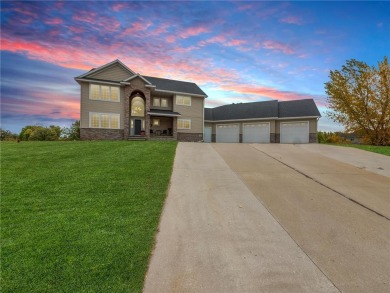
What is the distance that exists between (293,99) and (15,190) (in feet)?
105

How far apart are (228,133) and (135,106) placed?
14.0 m

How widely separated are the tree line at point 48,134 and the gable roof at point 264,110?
19.9m

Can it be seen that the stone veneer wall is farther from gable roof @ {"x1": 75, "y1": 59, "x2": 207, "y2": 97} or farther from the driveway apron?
the driveway apron

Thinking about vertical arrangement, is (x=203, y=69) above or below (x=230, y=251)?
above

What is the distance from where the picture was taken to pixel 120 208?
505 centimetres

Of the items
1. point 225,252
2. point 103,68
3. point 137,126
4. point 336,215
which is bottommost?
point 225,252

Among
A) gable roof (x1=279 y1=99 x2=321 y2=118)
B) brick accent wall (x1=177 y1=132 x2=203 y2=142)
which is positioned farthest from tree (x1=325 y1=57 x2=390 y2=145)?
brick accent wall (x1=177 y1=132 x2=203 y2=142)

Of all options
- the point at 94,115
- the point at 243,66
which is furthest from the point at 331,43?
the point at 94,115

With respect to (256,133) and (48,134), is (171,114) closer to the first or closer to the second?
(256,133)

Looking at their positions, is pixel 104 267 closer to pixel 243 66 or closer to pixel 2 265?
pixel 2 265

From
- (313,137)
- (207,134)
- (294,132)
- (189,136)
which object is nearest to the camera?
(313,137)

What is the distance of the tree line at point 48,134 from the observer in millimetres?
27672

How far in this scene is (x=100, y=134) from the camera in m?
23.0

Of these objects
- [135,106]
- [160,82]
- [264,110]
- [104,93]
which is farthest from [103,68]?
[264,110]
